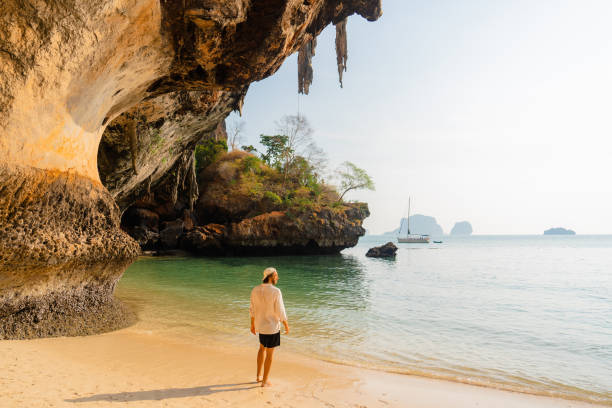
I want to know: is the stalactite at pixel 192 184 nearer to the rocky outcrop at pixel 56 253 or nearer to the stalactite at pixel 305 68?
the stalactite at pixel 305 68

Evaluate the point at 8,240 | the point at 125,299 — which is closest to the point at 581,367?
the point at 8,240

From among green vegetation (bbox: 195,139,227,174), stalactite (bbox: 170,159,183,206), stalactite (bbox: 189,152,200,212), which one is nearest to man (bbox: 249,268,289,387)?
stalactite (bbox: 170,159,183,206)

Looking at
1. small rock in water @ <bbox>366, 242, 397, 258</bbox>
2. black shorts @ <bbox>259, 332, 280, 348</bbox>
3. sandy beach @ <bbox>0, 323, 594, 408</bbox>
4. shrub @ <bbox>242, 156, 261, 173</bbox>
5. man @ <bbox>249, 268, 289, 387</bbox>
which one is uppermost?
shrub @ <bbox>242, 156, 261, 173</bbox>

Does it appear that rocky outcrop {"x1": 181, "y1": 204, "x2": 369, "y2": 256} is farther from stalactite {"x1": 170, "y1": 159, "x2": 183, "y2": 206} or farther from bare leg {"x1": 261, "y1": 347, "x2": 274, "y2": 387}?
bare leg {"x1": 261, "y1": 347, "x2": 274, "y2": 387}

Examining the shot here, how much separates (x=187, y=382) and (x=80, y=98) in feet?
14.4

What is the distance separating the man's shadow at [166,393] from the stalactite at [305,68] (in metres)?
14.1

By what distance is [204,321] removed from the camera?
314 inches

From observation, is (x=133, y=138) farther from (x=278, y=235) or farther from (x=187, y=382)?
(x=278, y=235)

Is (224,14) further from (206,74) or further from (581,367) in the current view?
(581,367)

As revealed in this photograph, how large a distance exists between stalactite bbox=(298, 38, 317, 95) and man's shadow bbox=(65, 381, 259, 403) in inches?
557

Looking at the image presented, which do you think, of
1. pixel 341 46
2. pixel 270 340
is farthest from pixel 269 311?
pixel 341 46

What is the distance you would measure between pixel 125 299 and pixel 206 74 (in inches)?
277

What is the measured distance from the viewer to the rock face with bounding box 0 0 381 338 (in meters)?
4.25

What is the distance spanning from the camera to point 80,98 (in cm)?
515
